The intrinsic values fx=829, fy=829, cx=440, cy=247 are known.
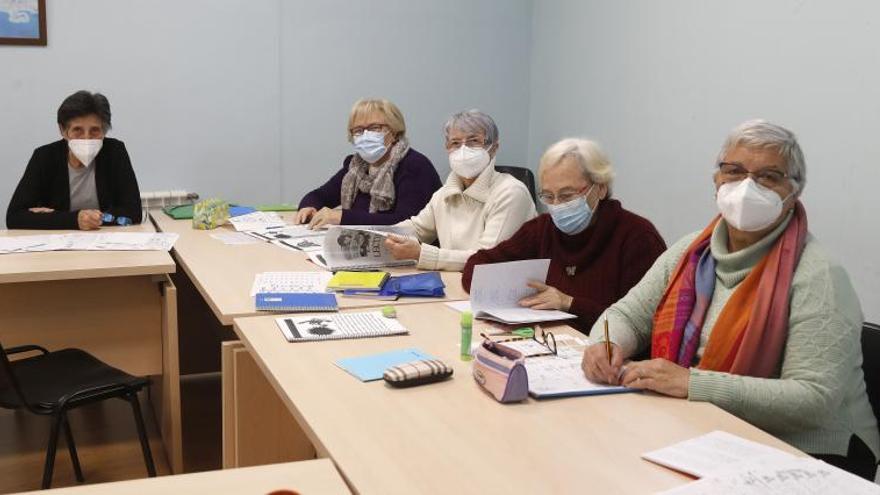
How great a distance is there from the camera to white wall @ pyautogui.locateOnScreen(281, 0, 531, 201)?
16.0 ft

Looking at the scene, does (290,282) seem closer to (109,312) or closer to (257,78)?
(109,312)

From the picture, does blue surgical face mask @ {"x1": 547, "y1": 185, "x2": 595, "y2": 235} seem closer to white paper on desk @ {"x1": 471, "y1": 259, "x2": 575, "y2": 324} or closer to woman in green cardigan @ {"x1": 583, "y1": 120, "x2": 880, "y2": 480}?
white paper on desk @ {"x1": 471, "y1": 259, "x2": 575, "y2": 324}

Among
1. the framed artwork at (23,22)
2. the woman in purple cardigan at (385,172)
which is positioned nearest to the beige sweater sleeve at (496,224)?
the woman in purple cardigan at (385,172)

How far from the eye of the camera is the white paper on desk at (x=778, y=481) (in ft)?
4.08

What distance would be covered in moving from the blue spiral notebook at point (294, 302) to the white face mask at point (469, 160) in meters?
0.90

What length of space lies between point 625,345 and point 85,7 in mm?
3617

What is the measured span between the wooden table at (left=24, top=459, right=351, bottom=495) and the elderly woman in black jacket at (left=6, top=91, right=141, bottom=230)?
2.38 meters

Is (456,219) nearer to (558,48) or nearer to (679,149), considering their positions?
(679,149)

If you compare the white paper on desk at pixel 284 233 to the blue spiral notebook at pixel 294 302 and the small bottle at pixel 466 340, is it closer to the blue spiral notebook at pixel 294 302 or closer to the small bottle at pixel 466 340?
the blue spiral notebook at pixel 294 302

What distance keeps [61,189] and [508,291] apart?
230 cm

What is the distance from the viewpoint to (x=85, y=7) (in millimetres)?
4379

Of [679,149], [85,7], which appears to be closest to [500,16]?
[679,149]

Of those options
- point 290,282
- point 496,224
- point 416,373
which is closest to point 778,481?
point 416,373

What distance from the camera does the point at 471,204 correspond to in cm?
318
